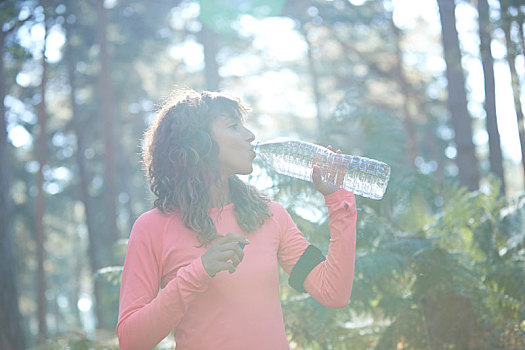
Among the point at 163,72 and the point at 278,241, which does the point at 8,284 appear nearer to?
the point at 278,241

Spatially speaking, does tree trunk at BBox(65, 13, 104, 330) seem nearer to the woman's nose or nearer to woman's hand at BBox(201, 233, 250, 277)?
the woman's nose

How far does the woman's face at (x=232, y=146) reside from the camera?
8.54 feet

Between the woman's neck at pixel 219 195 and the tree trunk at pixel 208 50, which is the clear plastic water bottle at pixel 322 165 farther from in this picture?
the tree trunk at pixel 208 50

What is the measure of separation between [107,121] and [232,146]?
14798 millimetres

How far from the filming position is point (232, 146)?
103 inches

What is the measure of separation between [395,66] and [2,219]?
14830mm

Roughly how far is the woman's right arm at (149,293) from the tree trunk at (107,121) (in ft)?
48.5

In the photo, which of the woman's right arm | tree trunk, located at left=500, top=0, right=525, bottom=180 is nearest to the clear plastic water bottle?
the woman's right arm

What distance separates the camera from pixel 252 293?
7.89 ft

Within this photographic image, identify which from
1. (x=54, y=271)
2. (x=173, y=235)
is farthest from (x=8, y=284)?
(x=54, y=271)

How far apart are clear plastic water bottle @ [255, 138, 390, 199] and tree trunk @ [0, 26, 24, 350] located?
26.6 feet

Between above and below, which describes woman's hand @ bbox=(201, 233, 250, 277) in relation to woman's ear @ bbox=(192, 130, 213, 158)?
below

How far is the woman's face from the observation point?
2.60 meters

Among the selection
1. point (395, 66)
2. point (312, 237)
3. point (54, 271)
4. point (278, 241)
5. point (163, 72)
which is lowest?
point (54, 271)
